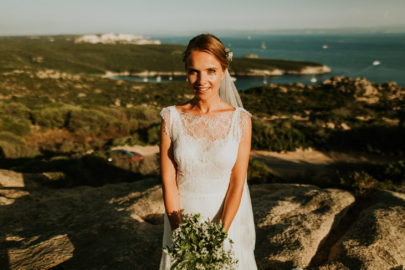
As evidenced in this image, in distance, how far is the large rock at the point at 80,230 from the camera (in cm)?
345

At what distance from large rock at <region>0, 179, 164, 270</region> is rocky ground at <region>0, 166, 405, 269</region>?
1cm

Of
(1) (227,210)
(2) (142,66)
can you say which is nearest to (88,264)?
(1) (227,210)

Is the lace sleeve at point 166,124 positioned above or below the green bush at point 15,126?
above

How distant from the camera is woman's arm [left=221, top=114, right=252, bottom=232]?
7.46 ft

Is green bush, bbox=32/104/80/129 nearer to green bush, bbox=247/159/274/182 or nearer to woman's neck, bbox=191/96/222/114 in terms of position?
green bush, bbox=247/159/274/182

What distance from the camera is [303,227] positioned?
4090 mm

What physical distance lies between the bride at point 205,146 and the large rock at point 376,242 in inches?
85.5

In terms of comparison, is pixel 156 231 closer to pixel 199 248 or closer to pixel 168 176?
pixel 168 176

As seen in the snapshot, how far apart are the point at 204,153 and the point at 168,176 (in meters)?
0.42

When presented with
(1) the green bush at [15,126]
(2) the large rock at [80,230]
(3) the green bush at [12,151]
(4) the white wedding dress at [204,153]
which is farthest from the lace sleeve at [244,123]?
(1) the green bush at [15,126]

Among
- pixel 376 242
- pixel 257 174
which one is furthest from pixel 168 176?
pixel 257 174

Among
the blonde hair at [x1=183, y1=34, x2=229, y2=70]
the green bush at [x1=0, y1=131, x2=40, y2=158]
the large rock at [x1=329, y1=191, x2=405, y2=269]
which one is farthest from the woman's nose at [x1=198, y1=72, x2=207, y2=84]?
the green bush at [x1=0, y1=131, x2=40, y2=158]

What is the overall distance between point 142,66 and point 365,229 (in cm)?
11411

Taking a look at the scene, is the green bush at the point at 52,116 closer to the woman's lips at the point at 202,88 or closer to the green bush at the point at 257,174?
the green bush at the point at 257,174
